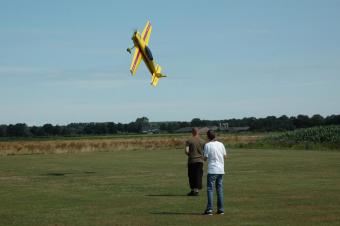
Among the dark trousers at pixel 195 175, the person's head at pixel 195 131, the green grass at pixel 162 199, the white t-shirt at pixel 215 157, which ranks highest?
the person's head at pixel 195 131

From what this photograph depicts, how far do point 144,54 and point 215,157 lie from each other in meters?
19.5

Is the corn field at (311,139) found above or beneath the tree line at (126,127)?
beneath

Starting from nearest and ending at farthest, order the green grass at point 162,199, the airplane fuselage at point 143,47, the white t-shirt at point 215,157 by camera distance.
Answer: the green grass at point 162,199 → the white t-shirt at point 215,157 → the airplane fuselage at point 143,47

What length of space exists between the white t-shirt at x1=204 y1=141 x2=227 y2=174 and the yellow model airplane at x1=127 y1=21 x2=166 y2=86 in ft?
57.0

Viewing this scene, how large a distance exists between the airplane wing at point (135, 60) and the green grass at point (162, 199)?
6.12 metres

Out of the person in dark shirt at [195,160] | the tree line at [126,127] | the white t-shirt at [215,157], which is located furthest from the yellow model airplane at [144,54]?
the tree line at [126,127]

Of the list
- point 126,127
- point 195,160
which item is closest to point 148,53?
point 195,160

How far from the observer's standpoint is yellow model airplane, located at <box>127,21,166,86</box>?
107 feet

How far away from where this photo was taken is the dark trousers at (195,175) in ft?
60.7

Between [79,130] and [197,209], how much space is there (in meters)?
158

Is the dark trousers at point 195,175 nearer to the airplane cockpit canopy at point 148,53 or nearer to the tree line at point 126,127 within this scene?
the airplane cockpit canopy at point 148,53

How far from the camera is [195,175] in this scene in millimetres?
18547

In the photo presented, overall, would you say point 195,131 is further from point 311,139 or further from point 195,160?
point 311,139

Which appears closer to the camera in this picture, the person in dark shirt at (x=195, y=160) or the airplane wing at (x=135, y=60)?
the person in dark shirt at (x=195, y=160)
